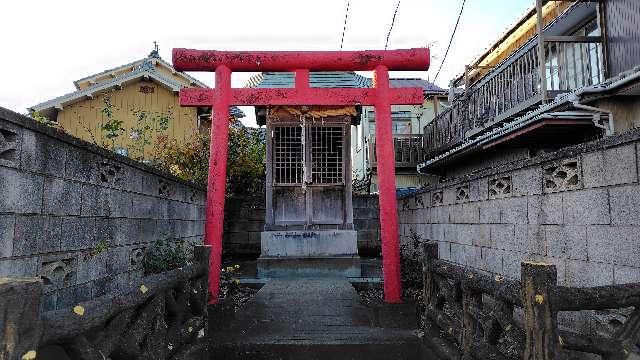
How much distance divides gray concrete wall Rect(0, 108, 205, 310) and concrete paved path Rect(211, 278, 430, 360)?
1.58m

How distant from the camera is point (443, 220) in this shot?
7473 millimetres

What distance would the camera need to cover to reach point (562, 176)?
3881 mm

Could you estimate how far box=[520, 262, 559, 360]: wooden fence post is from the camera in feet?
6.84

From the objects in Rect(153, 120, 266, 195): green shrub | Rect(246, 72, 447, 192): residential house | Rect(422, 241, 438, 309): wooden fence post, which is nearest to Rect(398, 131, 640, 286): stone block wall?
Rect(422, 241, 438, 309): wooden fence post

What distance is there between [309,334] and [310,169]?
593cm

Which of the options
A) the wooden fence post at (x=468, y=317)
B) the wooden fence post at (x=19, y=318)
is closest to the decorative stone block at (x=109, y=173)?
the wooden fence post at (x=19, y=318)

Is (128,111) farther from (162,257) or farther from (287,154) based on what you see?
(162,257)

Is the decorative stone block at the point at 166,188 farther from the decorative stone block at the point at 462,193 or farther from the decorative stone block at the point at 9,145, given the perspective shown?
the decorative stone block at the point at 462,193

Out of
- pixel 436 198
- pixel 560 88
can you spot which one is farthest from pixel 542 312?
pixel 560 88

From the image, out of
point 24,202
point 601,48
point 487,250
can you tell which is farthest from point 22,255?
point 601,48

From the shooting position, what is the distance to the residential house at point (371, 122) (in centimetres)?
1293

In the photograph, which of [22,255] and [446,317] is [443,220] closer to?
[446,317]

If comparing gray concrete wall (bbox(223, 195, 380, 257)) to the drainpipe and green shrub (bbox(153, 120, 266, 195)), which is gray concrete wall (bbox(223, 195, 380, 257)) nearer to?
green shrub (bbox(153, 120, 266, 195))

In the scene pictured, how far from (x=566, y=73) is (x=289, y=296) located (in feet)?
25.3
